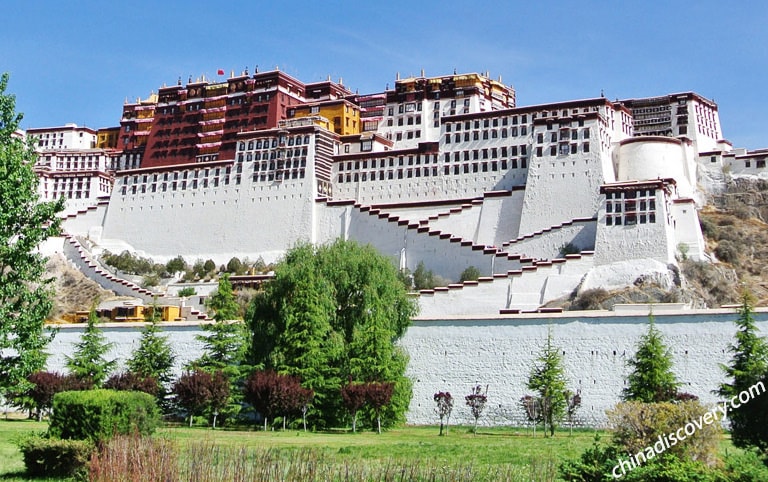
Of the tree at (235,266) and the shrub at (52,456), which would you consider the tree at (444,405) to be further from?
the tree at (235,266)

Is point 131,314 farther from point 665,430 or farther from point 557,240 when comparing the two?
point 665,430

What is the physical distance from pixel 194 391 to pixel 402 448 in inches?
459

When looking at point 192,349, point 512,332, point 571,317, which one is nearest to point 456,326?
point 512,332

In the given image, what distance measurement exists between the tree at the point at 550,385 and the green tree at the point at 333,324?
15.5 feet

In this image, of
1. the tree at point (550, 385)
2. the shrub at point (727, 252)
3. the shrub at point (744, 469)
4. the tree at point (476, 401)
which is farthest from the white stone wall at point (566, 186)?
the shrub at point (744, 469)

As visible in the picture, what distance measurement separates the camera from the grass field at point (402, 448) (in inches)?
649

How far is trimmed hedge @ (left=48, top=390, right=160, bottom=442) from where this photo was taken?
18719 mm

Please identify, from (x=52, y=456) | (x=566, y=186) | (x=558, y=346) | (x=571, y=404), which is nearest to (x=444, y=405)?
(x=571, y=404)

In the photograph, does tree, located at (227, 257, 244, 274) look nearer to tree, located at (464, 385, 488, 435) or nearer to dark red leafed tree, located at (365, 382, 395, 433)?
tree, located at (464, 385, 488, 435)

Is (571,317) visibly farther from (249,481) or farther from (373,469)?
(249,481)

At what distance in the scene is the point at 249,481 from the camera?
47.2 feet

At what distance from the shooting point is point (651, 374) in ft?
100.0

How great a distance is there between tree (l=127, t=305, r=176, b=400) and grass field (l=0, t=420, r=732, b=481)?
481cm

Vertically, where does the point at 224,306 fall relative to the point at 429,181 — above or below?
below
